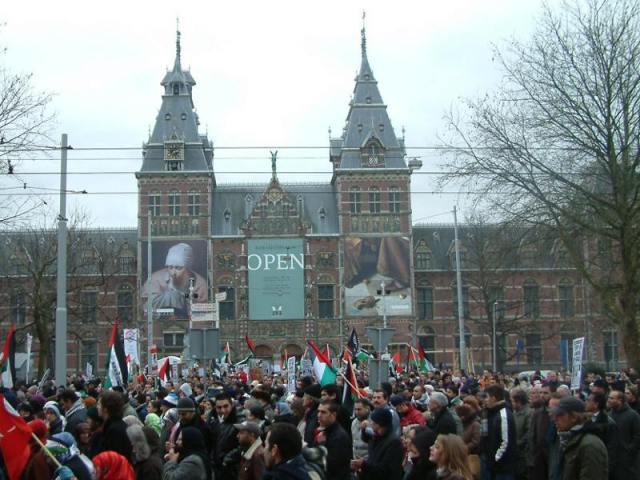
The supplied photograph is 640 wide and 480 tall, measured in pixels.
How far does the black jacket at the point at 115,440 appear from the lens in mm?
7805

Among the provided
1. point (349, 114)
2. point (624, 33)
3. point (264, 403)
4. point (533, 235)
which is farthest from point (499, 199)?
point (349, 114)

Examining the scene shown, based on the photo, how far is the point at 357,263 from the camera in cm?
4969

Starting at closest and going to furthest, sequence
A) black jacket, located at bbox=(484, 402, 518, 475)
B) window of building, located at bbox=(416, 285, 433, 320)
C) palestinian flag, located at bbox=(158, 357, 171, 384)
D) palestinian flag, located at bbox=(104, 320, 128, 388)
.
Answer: black jacket, located at bbox=(484, 402, 518, 475) → palestinian flag, located at bbox=(104, 320, 128, 388) → palestinian flag, located at bbox=(158, 357, 171, 384) → window of building, located at bbox=(416, 285, 433, 320)

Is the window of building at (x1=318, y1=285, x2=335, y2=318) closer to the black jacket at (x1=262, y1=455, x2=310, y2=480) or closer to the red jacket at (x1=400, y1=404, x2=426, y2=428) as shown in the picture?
the red jacket at (x1=400, y1=404, x2=426, y2=428)

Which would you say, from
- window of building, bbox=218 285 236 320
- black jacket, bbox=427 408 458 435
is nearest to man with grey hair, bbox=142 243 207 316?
window of building, bbox=218 285 236 320

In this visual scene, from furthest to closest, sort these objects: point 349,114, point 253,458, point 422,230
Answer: point 422,230, point 349,114, point 253,458

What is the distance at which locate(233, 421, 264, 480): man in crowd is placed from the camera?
24.1 ft

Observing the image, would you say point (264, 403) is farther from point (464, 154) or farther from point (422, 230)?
point (422, 230)

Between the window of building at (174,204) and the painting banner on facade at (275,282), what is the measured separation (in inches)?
180

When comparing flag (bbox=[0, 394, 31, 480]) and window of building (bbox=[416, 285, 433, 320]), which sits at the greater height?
window of building (bbox=[416, 285, 433, 320])

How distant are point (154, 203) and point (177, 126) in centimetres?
511

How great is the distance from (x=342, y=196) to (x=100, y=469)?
4560 cm

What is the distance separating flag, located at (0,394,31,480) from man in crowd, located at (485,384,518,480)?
5057mm

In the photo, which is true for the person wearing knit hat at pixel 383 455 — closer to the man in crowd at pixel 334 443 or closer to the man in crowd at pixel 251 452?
the man in crowd at pixel 334 443
